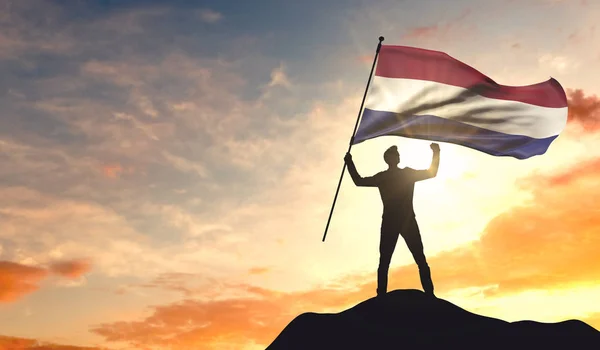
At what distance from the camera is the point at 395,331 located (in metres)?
13.3

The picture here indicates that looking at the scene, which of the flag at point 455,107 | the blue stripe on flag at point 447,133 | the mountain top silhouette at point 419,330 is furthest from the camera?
the flag at point 455,107

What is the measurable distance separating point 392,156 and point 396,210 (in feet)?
3.93

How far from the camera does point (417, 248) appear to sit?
14398mm

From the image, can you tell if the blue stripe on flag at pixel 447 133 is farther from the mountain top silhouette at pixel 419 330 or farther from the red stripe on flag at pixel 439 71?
the mountain top silhouette at pixel 419 330

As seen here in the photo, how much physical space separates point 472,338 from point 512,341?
0.81m

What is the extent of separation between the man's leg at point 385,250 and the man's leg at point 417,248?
11.0 inches

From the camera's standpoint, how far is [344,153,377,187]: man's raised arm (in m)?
14.4

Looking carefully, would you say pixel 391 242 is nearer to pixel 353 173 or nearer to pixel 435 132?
pixel 353 173

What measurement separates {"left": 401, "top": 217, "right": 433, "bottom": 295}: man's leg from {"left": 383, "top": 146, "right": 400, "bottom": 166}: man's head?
129cm

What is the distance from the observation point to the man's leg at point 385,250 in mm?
14219

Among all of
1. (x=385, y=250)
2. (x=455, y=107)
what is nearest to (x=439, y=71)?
(x=455, y=107)

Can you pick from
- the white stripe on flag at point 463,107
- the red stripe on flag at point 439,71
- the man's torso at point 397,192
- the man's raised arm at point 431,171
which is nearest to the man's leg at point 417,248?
the man's torso at point 397,192

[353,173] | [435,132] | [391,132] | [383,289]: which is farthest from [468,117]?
[383,289]

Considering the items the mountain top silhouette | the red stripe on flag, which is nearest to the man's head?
the red stripe on flag
